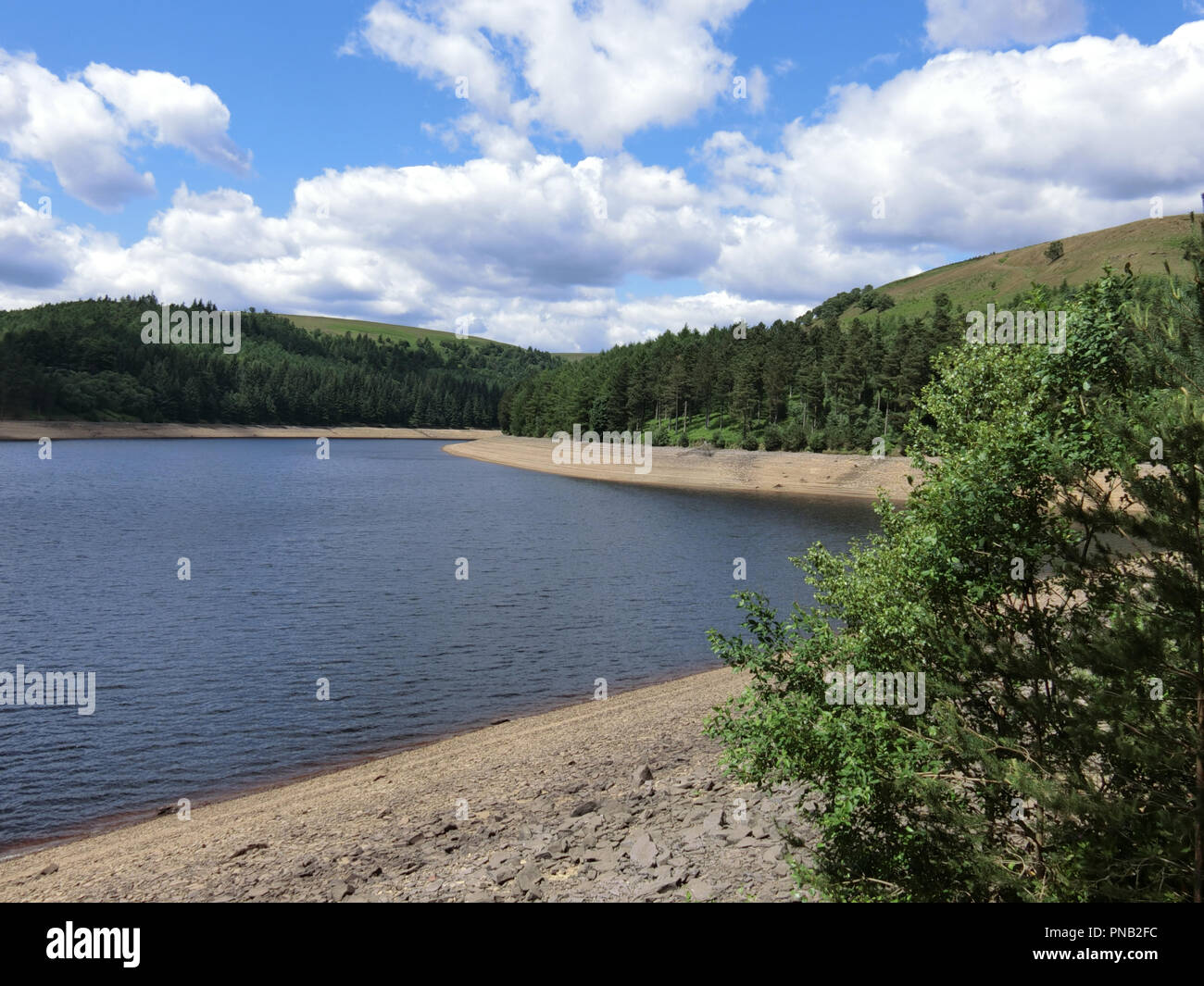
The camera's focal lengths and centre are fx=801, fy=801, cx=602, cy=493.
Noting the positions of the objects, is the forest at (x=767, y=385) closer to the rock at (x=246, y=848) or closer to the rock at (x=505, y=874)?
the rock at (x=505, y=874)

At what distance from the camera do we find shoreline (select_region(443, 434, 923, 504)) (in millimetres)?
95062

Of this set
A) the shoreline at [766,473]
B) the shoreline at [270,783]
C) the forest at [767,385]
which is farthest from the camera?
the forest at [767,385]

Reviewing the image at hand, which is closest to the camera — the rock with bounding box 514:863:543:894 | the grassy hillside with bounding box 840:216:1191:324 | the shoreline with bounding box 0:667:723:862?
the rock with bounding box 514:863:543:894

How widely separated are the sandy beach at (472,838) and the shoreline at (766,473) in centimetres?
6874

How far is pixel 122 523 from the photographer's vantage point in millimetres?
63312

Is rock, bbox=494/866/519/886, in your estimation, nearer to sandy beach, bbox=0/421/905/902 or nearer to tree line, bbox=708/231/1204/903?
sandy beach, bbox=0/421/905/902

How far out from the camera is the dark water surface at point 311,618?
23688 mm

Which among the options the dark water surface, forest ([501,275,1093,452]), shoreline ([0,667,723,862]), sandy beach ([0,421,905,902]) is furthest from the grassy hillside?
sandy beach ([0,421,905,902])

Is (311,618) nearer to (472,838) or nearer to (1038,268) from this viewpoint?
(472,838)

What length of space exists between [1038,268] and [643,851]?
652 ft

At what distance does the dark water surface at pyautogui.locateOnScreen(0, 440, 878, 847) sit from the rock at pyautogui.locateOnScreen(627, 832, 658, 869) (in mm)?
11487

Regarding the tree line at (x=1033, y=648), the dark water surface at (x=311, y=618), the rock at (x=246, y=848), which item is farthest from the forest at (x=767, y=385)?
the rock at (x=246, y=848)
